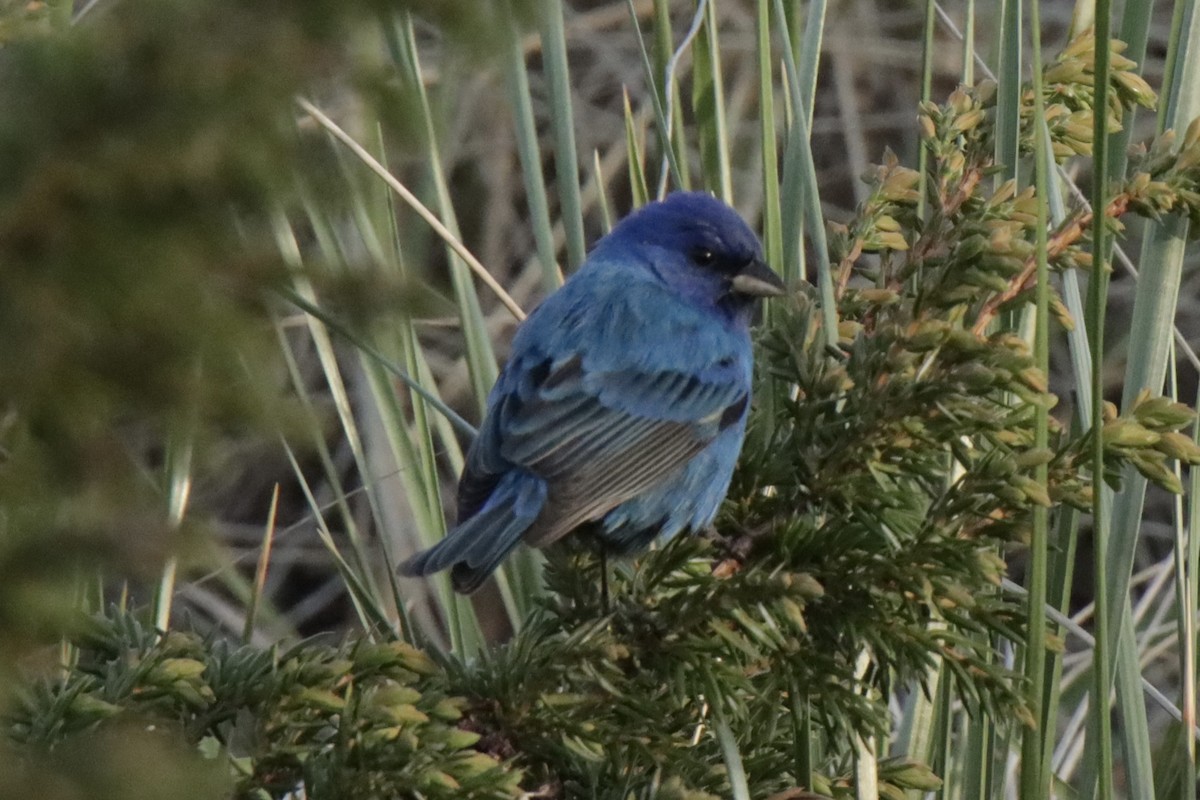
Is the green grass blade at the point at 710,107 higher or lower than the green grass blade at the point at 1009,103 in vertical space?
lower

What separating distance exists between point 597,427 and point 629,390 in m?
0.11

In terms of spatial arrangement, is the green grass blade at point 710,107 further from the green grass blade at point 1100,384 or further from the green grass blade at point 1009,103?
the green grass blade at point 1100,384

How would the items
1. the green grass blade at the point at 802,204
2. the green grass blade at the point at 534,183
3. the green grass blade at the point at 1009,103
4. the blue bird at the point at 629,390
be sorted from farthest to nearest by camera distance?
1. the blue bird at the point at 629,390
2. the green grass blade at the point at 534,183
3. the green grass blade at the point at 1009,103
4. the green grass blade at the point at 802,204

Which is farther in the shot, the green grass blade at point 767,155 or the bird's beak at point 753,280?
the bird's beak at point 753,280

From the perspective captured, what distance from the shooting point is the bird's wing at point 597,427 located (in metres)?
2.25

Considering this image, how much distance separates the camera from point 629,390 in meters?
2.45

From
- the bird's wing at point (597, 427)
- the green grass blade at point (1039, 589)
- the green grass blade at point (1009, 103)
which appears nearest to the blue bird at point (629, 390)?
the bird's wing at point (597, 427)

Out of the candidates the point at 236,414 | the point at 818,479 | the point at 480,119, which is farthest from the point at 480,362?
the point at 480,119

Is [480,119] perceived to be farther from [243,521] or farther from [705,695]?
[705,695]

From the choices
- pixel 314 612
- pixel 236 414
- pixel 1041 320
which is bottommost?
pixel 314 612

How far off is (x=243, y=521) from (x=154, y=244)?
3.79 m

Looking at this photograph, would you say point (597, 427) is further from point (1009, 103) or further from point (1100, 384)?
point (1100, 384)

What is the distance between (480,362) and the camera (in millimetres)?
1946

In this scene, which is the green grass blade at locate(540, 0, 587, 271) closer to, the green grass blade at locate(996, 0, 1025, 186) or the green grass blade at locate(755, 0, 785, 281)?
the green grass blade at locate(755, 0, 785, 281)
